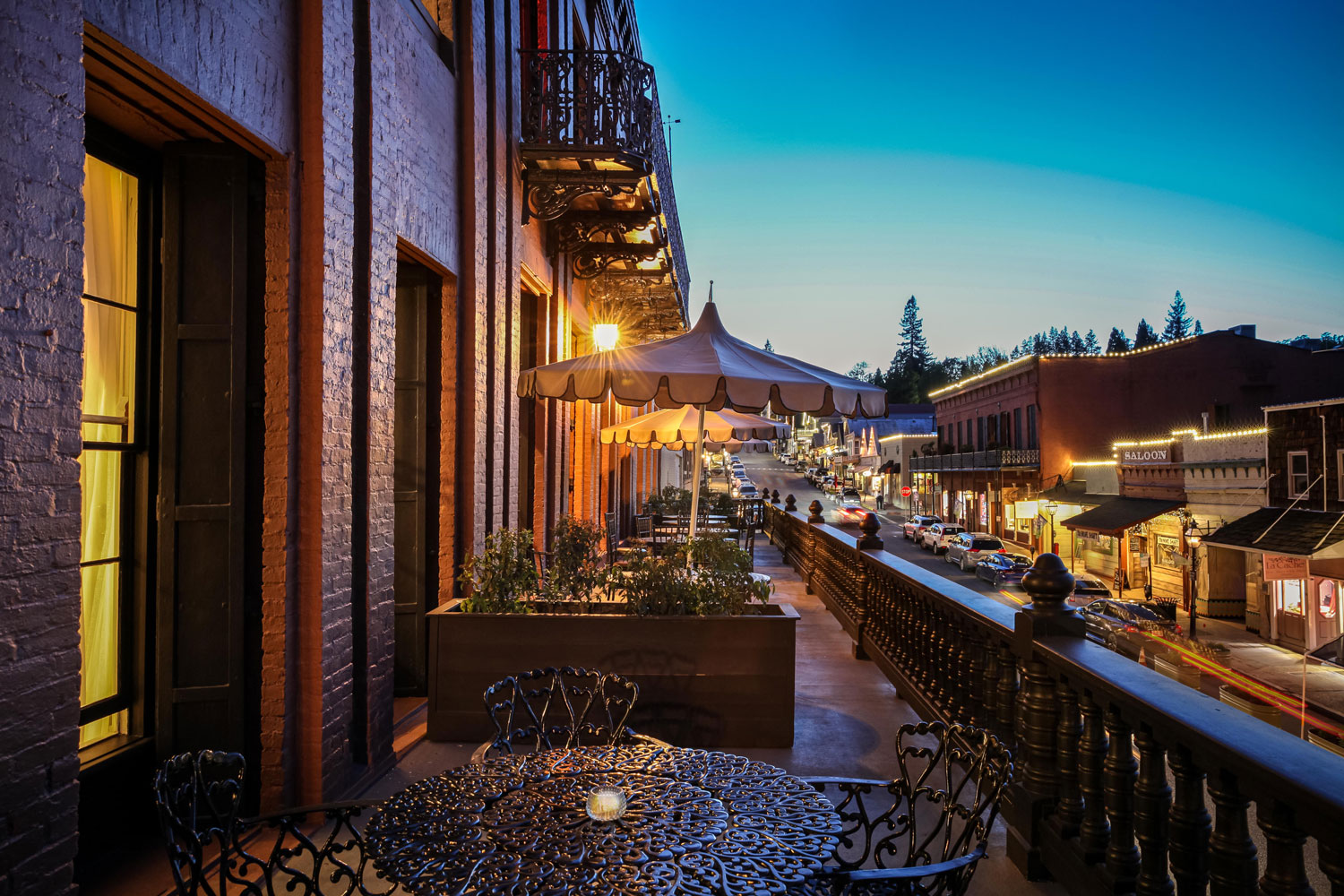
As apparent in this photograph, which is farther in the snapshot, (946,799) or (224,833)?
(946,799)

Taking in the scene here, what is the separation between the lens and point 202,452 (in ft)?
13.1

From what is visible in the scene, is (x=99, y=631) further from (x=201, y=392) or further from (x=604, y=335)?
(x=604, y=335)

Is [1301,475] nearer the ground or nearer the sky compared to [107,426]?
nearer the ground

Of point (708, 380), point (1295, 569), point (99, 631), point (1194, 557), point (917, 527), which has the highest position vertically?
point (708, 380)

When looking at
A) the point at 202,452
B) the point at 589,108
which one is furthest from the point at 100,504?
the point at 589,108

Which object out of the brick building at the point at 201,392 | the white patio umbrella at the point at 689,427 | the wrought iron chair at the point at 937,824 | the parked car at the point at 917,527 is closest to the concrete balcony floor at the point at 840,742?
the brick building at the point at 201,392

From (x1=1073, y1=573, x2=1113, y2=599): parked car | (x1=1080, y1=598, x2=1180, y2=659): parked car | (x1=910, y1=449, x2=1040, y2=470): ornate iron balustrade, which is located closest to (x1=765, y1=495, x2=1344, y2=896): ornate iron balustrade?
(x1=1080, y1=598, x2=1180, y2=659): parked car

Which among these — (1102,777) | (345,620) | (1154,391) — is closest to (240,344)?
(345,620)

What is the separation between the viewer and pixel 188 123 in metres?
3.71

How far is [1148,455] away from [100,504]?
115 ft

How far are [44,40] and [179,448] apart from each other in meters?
2.00

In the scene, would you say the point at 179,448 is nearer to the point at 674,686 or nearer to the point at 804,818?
the point at 674,686

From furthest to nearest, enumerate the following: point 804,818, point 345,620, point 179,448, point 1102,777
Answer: point 345,620 < point 179,448 < point 1102,777 < point 804,818

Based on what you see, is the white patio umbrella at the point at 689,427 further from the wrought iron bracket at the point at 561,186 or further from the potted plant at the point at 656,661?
the potted plant at the point at 656,661
